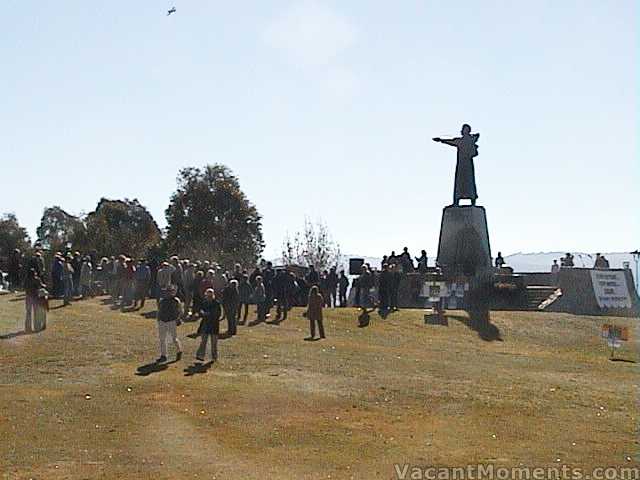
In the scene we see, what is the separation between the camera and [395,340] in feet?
92.3

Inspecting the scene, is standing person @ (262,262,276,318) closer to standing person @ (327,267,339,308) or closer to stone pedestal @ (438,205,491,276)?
standing person @ (327,267,339,308)

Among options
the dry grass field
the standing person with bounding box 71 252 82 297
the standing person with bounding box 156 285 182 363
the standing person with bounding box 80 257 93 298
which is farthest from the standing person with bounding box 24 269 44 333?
the standing person with bounding box 80 257 93 298

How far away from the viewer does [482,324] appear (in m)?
32.6

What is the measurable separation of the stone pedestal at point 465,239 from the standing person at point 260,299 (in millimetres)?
13840

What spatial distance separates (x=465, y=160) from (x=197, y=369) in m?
24.8

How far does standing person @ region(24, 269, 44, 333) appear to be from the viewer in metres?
23.8

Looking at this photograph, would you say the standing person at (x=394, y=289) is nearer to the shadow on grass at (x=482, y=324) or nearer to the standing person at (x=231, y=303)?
the shadow on grass at (x=482, y=324)

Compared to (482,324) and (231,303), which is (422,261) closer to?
(482,324)

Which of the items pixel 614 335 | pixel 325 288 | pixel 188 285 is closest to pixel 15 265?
pixel 188 285

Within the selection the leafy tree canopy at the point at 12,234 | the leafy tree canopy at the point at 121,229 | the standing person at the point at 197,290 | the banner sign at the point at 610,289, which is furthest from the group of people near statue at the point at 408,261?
the leafy tree canopy at the point at 12,234

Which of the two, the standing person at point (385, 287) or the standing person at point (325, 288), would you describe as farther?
the standing person at point (325, 288)

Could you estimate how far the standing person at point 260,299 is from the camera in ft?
96.8

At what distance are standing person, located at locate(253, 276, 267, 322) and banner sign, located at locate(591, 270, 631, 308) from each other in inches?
635

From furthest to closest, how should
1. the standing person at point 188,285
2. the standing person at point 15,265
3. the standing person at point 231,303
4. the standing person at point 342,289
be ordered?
the standing person at point 342,289 < the standing person at point 15,265 < the standing person at point 188,285 < the standing person at point 231,303
